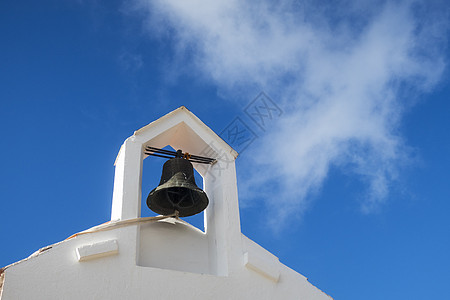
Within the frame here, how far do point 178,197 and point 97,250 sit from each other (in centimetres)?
175

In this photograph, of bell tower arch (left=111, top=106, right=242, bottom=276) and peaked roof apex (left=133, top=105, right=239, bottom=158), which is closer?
bell tower arch (left=111, top=106, right=242, bottom=276)

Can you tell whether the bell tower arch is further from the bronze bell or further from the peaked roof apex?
the bronze bell

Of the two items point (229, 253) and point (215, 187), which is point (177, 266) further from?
point (215, 187)

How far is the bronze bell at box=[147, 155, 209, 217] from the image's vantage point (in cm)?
792

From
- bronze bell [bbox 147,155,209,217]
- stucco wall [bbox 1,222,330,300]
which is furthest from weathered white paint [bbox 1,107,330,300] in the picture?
bronze bell [bbox 147,155,209,217]

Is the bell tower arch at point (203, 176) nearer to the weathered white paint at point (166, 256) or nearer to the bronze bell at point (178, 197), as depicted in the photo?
the weathered white paint at point (166, 256)

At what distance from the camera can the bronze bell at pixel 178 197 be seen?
7922 millimetres

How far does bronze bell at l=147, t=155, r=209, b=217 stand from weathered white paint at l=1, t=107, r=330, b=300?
20 centimetres

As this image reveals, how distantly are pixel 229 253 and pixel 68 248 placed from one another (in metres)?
2.06

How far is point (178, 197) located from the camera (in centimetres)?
805

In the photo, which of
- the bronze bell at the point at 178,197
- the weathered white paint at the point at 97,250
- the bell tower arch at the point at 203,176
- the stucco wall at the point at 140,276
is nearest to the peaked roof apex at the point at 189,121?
the bell tower arch at the point at 203,176

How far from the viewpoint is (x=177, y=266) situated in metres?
7.33

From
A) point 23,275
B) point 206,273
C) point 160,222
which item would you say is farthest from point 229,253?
point 23,275

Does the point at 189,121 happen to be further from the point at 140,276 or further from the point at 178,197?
the point at 140,276
